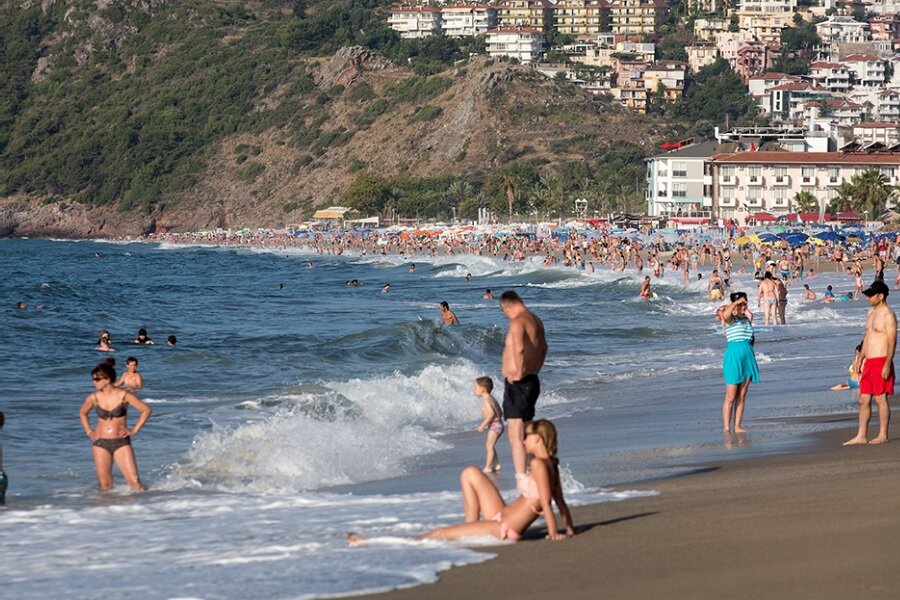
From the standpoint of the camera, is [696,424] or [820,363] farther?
[820,363]

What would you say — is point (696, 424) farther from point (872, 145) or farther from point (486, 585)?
point (872, 145)

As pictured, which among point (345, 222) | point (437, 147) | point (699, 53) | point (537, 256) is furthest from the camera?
point (699, 53)

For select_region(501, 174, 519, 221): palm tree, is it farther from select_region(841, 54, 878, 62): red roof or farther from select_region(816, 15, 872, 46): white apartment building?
select_region(816, 15, 872, 46): white apartment building

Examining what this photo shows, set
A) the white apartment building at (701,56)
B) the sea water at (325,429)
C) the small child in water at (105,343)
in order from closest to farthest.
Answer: the sea water at (325,429) < the small child in water at (105,343) < the white apartment building at (701,56)

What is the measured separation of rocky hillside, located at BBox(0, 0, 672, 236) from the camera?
134 metres

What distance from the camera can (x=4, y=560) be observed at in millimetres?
7609

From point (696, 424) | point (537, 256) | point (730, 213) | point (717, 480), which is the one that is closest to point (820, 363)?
point (696, 424)

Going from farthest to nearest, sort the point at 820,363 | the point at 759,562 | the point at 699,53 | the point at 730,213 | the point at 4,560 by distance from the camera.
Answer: the point at 699,53 → the point at 730,213 → the point at 820,363 → the point at 4,560 → the point at 759,562

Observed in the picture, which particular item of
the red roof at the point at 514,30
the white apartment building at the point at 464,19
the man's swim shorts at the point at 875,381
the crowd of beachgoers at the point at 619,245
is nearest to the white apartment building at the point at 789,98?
the red roof at the point at 514,30

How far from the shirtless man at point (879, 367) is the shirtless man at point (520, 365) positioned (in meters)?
2.57

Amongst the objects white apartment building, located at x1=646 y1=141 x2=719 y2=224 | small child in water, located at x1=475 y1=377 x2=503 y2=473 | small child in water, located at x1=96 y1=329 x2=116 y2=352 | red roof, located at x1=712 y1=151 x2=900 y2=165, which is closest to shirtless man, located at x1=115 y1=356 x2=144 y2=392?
small child in water, located at x1=475 y1=377 x2=503 y2=473

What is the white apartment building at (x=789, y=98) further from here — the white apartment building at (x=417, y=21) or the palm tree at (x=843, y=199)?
the palm tree at (x=843, y=199)

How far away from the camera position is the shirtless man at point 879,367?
10195mm

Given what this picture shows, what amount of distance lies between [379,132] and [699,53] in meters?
58.1
